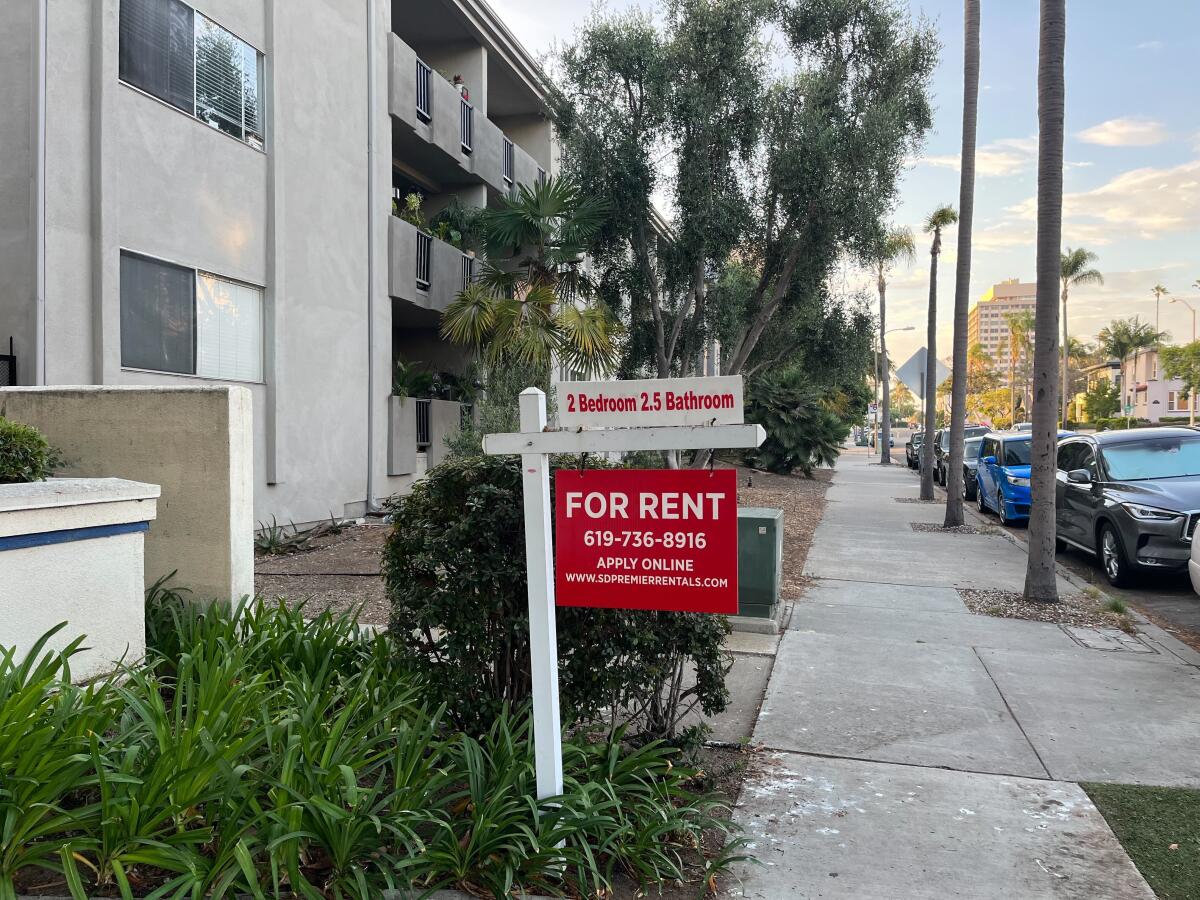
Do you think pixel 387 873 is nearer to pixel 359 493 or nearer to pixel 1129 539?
pixel 1129 539

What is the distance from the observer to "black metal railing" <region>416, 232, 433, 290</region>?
16.5 meters

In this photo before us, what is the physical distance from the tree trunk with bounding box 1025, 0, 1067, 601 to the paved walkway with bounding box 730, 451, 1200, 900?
1.14m

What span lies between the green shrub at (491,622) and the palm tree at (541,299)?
1069 centimetres

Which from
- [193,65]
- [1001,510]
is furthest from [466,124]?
[1001,510]

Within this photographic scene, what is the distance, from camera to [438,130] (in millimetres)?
16875

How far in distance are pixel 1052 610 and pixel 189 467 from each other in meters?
7.71

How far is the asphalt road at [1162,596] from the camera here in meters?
8.45

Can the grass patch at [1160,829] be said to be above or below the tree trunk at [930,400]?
below

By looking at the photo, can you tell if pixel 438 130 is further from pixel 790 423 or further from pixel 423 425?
pixel 790 423

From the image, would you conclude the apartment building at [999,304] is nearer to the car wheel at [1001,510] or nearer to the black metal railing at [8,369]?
the car wheel at [1001,510]

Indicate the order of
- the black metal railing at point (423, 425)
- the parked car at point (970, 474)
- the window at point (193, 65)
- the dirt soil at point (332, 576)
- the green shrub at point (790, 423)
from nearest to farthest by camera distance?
the dirt soil at point (332, 576)
the window at point (193, 65)
the black metal railing at point (423, 425)
the parked car at point (970, 474)
the green shrub at point (790, 423)

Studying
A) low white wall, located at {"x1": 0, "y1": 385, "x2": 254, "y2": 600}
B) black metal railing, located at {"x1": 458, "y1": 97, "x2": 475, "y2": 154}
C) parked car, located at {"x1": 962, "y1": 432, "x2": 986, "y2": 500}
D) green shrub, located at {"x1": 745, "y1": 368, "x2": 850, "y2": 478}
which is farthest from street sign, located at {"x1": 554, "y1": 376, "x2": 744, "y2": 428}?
green shrub, located at {"x1": 745, "y1": 368, "x2": 850, "y2": 478}

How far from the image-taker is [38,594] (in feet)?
14.9

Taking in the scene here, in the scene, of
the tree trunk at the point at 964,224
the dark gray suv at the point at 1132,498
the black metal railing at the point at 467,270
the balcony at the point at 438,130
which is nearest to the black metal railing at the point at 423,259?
the black metal railing at the point at 467,270
